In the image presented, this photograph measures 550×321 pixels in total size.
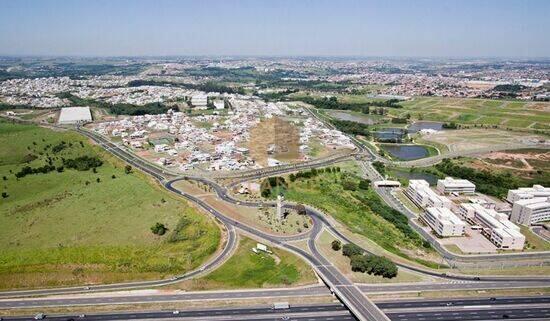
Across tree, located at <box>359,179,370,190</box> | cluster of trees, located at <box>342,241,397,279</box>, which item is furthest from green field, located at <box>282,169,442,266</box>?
cluster of trees, located at <box>342,241,397,279</box>

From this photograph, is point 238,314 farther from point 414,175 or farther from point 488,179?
point 488,179

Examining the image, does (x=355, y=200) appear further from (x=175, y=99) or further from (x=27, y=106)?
(x=27, y=106)

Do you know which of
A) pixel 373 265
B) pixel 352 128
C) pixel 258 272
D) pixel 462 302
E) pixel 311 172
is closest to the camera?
pixel 462 302

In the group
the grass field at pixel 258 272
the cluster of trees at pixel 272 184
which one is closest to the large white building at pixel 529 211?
the cluster of trees at pixel 272 184

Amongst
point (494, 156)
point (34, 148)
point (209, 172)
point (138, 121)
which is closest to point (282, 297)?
point (209, 172)

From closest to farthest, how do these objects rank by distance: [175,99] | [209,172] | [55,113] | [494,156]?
[209,172] → [494,156] → [55,113] → [175,99]

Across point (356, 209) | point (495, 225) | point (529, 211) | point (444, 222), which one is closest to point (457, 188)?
point (529, 211)
